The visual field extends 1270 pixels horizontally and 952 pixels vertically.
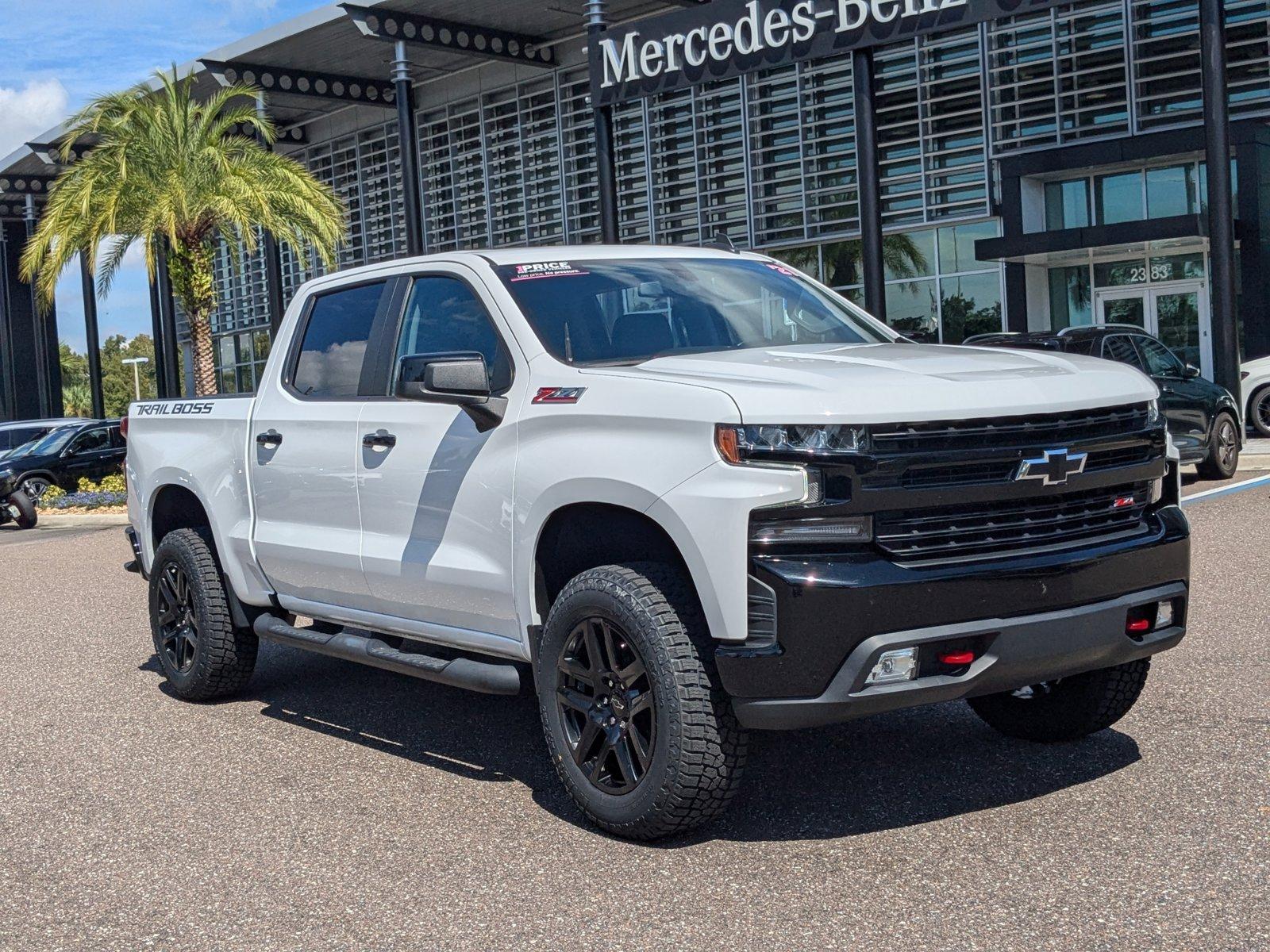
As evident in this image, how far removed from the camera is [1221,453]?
15.6 meters

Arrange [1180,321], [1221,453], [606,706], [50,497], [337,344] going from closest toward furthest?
[606,706]
[337,344]
[1221,453]
[50,497]
[1180,321]

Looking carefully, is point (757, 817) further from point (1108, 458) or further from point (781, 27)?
point (781, 27)

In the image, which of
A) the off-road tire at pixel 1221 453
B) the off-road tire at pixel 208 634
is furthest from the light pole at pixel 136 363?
the off-road tire at pixel 208 634

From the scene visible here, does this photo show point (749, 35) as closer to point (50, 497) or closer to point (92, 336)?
point (50, 497)

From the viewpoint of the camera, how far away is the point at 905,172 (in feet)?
89.9

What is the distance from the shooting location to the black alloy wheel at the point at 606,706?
4.66 metres

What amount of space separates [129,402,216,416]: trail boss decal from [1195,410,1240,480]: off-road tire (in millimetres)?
11391

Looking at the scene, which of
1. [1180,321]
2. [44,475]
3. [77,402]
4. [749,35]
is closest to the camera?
[749,35]

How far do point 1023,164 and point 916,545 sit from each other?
22500 mm

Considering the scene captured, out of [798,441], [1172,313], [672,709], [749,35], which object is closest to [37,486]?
[749,35]

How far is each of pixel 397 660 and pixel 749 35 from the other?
17.3 m

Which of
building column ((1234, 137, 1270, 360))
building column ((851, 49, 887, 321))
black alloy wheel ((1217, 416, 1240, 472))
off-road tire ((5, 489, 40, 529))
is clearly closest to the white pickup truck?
black alloy wheel ((1217, 416, 1240, 472))

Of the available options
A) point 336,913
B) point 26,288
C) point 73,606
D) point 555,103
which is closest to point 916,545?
point 336,913

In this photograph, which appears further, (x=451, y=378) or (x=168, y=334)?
(x=168, y=334)
